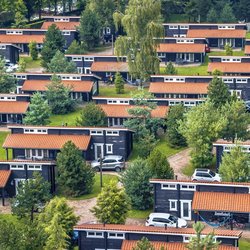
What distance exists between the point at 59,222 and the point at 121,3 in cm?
7358

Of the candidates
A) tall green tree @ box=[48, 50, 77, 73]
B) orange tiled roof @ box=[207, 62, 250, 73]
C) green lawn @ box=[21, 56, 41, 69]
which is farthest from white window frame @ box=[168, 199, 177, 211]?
green lawn @ box=[21, 56, 41, 69]

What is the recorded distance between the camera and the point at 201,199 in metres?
72.5

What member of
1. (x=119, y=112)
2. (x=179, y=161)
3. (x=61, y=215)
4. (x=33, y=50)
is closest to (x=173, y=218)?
(x=61, y=215)

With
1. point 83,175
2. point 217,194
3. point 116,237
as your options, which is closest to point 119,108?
point 83,175

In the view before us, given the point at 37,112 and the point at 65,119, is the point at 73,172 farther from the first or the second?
the point at 65,119

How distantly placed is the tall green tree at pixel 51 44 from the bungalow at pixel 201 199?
47316 mm

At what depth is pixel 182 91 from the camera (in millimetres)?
101688

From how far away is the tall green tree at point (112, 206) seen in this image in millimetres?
69125

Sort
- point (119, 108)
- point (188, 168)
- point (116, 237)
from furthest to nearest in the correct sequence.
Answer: point (119, 108)
point (188, 168)
point (116, 237)

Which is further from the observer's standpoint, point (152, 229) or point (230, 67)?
point (230, 67)

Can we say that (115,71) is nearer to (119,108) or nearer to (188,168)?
(119,108)

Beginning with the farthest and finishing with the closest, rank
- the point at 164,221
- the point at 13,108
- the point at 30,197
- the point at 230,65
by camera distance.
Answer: the point at 230,65 → the point at 13,108 → the point at 30,197 → the point at 164,221

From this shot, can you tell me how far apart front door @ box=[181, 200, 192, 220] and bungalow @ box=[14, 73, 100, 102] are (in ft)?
111

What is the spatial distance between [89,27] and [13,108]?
32977 millimetres
